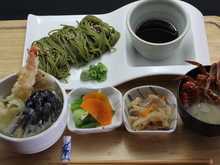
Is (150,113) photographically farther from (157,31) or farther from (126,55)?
(157,31)

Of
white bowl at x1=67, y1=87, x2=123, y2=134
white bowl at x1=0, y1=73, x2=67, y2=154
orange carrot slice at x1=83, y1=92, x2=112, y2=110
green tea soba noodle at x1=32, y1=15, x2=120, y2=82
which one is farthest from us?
green tea soba noodle at x1=32, y1=15, x2=120, y2=82

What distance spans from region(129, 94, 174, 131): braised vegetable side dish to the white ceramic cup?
28 cm

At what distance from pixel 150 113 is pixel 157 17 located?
670mm

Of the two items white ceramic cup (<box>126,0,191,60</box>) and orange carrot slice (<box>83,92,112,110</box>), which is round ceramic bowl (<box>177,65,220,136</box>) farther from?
orange carrot slice (<box>83,92,112,110</box>)

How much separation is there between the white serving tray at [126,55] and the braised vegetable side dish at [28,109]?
0.37 meters

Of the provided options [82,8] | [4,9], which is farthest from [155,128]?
[4,9]

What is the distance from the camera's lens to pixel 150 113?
1585 millimetres

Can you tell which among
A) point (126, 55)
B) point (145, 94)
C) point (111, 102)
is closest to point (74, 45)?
point (126, 55)

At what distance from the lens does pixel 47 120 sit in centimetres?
138

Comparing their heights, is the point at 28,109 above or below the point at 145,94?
above

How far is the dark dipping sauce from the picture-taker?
6.01ft

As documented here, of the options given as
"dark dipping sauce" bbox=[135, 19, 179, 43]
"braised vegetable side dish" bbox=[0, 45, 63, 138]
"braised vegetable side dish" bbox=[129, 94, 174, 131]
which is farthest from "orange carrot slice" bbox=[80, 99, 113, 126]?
"dark dipping sauce" bbox=[135, 19, 179, 43]

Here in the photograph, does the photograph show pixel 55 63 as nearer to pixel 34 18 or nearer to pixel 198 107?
pixel 34 18

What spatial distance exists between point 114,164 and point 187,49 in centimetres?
84
